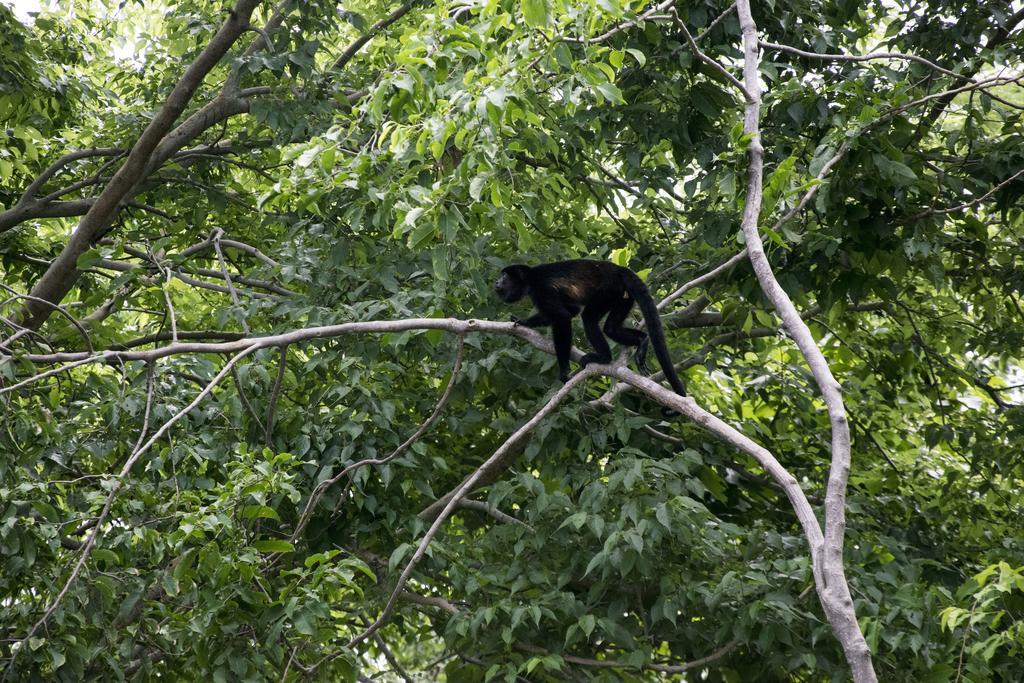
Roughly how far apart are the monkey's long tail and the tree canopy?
0.29 metres

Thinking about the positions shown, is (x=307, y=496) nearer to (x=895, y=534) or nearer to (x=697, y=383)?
(x=697, y=383)

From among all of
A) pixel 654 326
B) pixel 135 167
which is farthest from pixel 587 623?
pixel 135 167

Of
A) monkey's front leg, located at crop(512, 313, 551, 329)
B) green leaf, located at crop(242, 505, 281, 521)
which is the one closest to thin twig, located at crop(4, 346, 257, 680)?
green leaf, located at crop(242, 505, 281, 521)

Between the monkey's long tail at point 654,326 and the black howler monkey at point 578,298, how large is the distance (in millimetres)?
12

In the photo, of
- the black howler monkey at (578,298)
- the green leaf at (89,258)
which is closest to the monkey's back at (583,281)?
the black howler monkey at (578,298)

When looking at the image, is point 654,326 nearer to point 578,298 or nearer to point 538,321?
point 578,298

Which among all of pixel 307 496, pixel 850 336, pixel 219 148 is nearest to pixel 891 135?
pixel 850 336

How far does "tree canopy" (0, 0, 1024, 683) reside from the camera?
4.49 m

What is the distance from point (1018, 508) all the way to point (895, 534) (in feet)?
2.59

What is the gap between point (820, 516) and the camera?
20.2ft

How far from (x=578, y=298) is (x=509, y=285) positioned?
479 millimetres

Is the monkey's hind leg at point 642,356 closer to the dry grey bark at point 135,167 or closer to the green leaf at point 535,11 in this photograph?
the green leaf at point 535,11

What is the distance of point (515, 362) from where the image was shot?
6488 millimetres

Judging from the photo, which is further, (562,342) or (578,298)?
(578,298)
